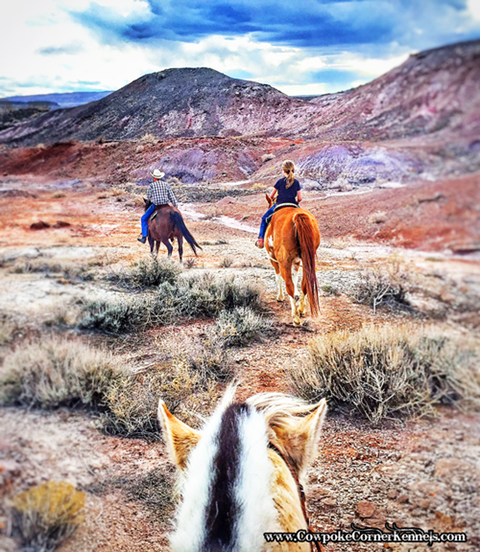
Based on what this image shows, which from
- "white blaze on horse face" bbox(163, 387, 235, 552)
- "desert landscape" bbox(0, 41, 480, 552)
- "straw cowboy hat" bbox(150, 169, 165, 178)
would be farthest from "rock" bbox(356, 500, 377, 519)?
"straw cowboy hat" bbox(150, 169, 165, 178)

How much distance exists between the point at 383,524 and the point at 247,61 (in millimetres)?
3085

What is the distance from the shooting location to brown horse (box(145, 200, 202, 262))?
124 inches

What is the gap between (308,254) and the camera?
333cm

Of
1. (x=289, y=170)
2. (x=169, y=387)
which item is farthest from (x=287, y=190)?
(x=169, y=387)

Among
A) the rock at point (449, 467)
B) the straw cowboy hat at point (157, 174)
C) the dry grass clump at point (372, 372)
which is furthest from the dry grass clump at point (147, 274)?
the rock at point (449, 467)

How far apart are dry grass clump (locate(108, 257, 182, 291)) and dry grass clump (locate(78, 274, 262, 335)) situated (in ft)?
0.18

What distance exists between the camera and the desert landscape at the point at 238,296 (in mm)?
2197

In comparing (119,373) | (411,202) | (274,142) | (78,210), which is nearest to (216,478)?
(119,373)

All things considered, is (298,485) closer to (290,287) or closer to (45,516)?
(45,516)

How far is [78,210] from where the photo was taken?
115 inches

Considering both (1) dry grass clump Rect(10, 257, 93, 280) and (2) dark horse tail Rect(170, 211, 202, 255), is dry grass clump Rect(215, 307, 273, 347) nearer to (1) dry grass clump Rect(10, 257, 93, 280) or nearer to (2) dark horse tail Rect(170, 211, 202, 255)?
(2) dark horse tail Rect(170, 211, 202, 255)

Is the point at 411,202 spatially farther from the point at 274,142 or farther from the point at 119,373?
the point at 119,373

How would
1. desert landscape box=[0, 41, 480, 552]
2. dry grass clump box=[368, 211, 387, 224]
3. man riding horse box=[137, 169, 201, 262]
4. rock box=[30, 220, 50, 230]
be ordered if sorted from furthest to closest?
man riding horse box=[137, 169, 201, 262] → dry grass clump box=[368, 211, 387, 224] → rock box=[30, 220, 50, 230] → desert landscape box=[0, 41, 480, 552]

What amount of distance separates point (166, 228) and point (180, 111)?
897 mm
